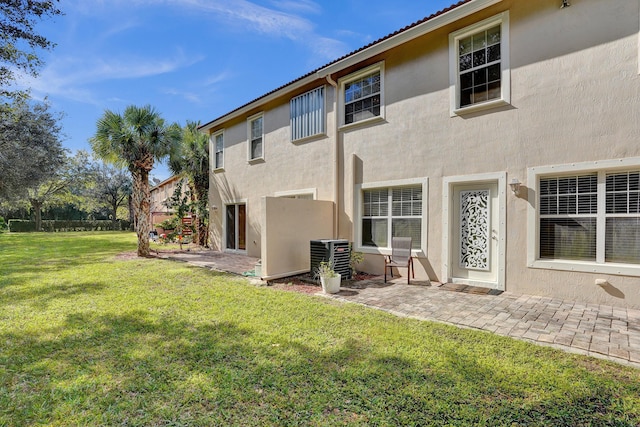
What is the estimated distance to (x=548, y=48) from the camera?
6383 mm

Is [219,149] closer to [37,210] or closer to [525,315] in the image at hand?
[525,315]

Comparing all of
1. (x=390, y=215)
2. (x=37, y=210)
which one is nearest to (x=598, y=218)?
(x=390, y=215)

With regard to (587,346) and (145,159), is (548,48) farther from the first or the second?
(145,159)

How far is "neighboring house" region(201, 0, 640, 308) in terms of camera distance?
5812mm

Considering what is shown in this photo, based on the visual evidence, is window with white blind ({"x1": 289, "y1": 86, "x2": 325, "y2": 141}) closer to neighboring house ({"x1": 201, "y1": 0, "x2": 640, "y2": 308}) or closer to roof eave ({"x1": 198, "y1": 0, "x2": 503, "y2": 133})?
neighboring house ({"x1": 201, "y1": 0, "x2": 640, "y2": 308})

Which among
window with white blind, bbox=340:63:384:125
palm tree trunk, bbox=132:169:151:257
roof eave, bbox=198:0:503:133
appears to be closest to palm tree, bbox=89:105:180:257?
palm tree trunk, bbox=132:169:151:257

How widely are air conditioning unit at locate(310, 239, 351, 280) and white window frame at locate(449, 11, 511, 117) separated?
4500mm

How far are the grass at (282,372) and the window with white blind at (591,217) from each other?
341 cm

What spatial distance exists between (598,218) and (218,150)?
1502 centimetres

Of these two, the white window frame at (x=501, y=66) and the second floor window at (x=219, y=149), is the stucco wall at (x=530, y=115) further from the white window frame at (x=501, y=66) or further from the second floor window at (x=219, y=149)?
the second floor window at (x=219, y=149)

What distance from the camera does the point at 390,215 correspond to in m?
8.93

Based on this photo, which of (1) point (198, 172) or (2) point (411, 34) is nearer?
(2) point (411, 34)

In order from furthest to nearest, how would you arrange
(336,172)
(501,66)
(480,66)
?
(336,172) < (480,66) < (501,66)

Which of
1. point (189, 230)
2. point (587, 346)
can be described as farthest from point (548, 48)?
point (189, 230)
